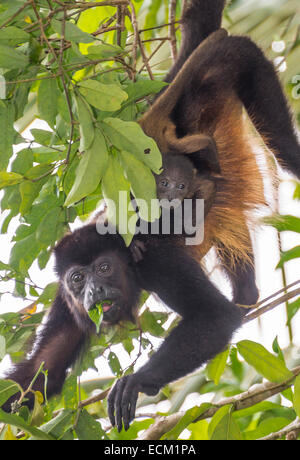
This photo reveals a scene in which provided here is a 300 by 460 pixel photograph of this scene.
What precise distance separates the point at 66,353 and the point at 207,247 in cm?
90

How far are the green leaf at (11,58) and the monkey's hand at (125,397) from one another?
1220 mm

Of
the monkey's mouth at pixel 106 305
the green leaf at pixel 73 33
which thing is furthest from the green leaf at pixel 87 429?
the green leaf at pixel 73 33

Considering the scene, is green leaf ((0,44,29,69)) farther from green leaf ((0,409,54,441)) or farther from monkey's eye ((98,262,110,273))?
monkey's eye ((98,262,110,273))

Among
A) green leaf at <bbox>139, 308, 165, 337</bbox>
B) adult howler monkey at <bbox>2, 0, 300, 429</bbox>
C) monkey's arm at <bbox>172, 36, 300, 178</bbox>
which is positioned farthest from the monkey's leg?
green leaf at <bbox>139, 308, 165, 337</bbox>

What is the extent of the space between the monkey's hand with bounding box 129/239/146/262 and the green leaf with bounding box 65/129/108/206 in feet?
4.49

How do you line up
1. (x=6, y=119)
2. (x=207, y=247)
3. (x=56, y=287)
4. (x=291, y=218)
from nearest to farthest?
(x=6, y=119) → (x=291, y=218) → (x=56, y=287) → (x=207, y=247)

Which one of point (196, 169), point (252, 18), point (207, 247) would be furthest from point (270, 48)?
point (207, 247)

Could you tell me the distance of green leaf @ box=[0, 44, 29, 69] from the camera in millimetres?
1595

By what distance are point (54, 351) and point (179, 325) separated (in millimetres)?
786

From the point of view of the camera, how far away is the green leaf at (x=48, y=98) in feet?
5.98

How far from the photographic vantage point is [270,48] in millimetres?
2873

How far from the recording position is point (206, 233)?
2889 millimetres

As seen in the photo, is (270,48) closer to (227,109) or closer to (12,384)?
(227,109)
